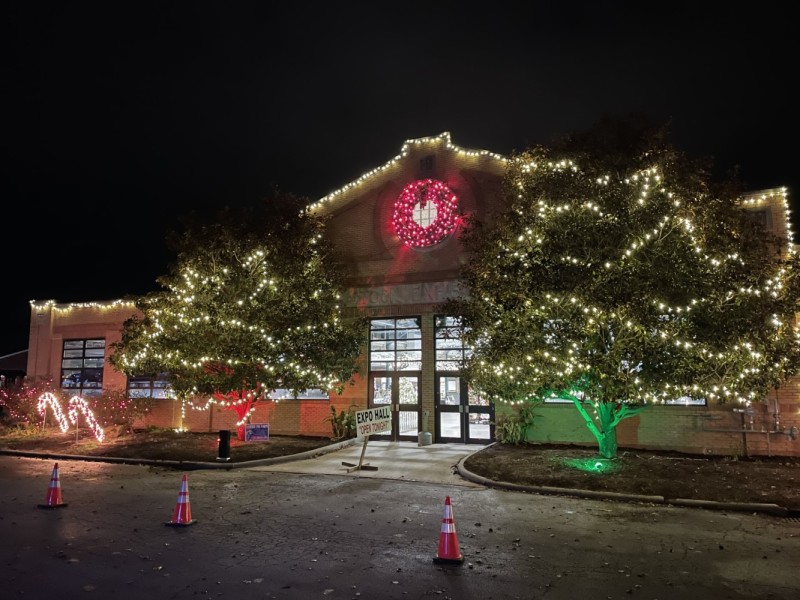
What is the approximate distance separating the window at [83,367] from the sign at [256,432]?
31.3 feet

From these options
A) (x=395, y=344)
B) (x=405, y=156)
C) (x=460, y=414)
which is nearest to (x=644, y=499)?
(x=460, y=414)

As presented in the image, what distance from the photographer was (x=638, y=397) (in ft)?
40.8

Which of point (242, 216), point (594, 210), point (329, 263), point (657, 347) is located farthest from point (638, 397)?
point (242, 216)

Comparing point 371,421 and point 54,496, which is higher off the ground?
point 371,421

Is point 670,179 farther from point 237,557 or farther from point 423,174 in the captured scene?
point 237,557

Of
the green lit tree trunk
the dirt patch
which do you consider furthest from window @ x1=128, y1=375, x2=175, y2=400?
the green lit tree trunk

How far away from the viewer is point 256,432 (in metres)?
18.0

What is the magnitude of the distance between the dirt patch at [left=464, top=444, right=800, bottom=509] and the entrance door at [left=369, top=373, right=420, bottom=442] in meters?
3.61

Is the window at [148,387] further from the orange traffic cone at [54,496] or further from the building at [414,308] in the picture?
the orange traffic cone at [54,496]

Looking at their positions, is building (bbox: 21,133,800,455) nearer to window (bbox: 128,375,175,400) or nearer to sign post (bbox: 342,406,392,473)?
window (bbox: 128,375,175,400)

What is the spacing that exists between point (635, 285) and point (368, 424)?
6.72 meters

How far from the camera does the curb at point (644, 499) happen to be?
9688mm

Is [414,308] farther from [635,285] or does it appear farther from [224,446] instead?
[635,285]

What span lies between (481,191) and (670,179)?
24.0 feet
